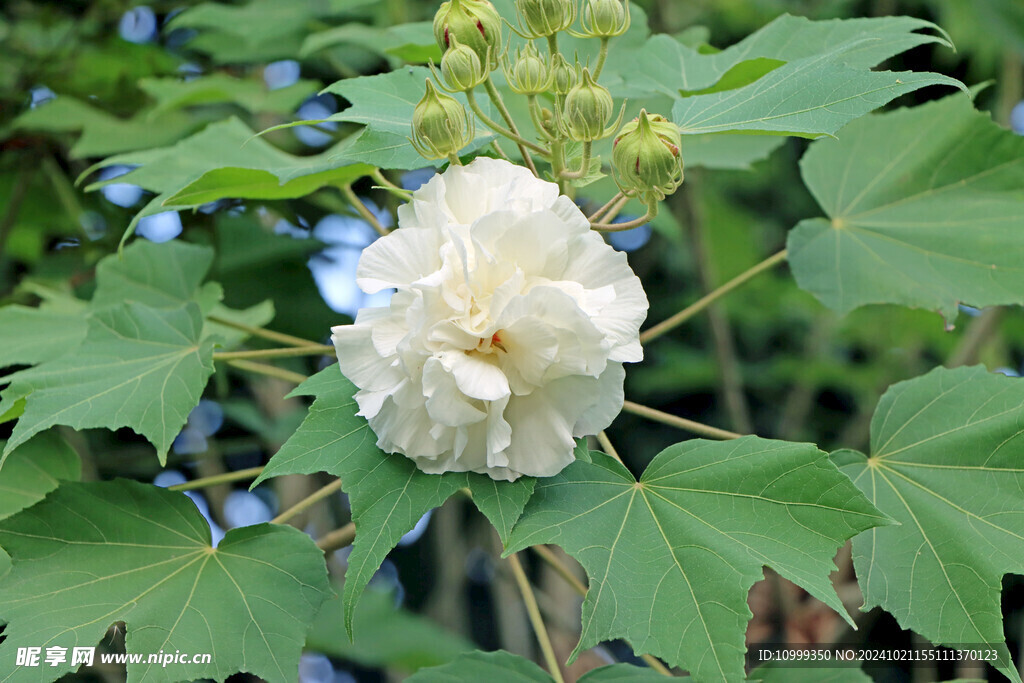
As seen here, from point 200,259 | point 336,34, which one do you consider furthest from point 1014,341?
point 200,259

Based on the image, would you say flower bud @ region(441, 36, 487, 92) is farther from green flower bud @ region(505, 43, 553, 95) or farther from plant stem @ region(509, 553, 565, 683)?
plant stem @ region(509, 553, 565, 683)

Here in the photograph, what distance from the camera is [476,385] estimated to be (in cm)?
105

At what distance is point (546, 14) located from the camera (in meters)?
1.28

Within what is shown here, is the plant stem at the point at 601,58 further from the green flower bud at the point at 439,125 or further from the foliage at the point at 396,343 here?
the green flower bud at the point at 439,125

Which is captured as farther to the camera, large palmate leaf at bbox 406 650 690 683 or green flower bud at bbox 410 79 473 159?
large palmate leaf at bbox 406 650 690 683

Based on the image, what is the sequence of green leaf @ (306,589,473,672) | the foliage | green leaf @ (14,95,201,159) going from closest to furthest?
the foliage
green leaf @ (14,95,201,159)
green leaf @ (306,589,473,672)

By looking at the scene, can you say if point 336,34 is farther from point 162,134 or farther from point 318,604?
point 318,604

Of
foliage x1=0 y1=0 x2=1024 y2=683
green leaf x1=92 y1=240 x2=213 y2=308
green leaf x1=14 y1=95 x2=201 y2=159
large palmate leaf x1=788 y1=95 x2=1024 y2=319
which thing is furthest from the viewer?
green leaf x1=14 y1=95 x2=201 y2=159

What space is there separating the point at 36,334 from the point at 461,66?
1170 millimetres

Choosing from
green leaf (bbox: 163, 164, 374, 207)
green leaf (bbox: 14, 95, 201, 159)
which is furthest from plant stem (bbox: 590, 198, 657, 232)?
green leaf (bbox: 14, 95, 201, 159)

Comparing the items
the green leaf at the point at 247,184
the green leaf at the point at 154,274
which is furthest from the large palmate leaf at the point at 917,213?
the green leaf at the point at 154,274

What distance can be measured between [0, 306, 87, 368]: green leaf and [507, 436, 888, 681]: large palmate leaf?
3.69ft

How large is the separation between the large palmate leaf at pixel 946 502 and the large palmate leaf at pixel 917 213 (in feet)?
0.87

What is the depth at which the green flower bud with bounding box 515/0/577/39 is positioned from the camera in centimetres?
127
